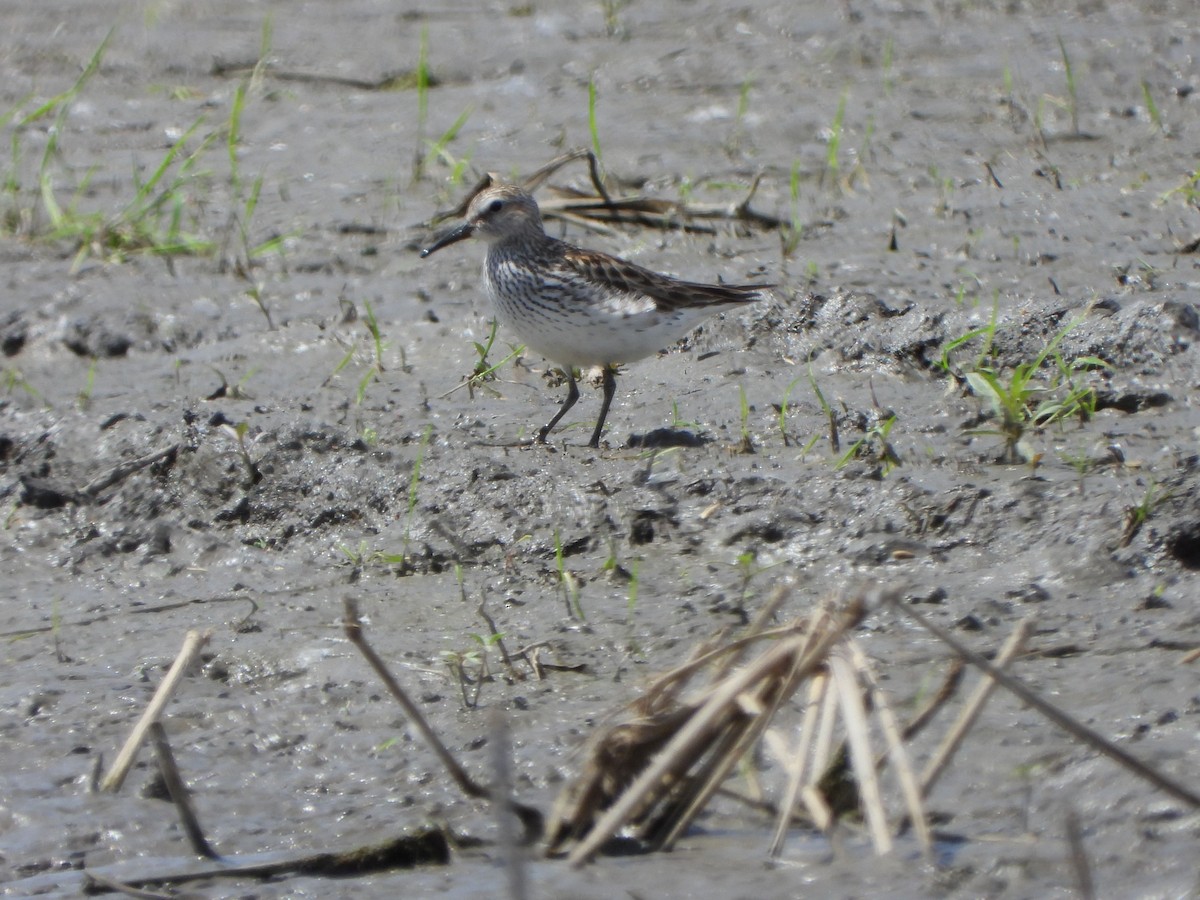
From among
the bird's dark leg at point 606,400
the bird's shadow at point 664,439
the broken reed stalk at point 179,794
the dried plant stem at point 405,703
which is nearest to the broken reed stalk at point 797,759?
the dried plant stem at point 405,703

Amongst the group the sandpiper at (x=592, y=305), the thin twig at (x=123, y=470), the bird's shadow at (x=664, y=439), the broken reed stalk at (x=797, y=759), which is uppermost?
the sandpiper at (x=592, y=305)

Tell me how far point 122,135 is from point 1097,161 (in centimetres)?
551

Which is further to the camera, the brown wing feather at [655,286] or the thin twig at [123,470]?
the brown wing feather at [655,286]

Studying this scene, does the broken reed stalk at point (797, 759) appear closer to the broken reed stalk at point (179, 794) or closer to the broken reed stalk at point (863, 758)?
the broken reed stalk at point (863, 758)

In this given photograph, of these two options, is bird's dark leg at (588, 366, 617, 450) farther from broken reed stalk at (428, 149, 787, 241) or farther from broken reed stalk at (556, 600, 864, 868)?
broken reed stalk at (556, 600, 864, 868)

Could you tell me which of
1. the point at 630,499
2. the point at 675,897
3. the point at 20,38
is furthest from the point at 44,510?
the point at 20,38

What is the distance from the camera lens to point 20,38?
11539 millimetres

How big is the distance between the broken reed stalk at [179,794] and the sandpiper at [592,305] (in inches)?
105

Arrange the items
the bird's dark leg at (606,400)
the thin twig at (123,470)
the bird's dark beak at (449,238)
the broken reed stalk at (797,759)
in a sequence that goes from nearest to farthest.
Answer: the broken reed stalk at (797,759), the thin twig at (123,470), the bird's dark leg at (606,400), the bird's dark beak at (449,238)

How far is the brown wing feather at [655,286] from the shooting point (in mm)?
6621

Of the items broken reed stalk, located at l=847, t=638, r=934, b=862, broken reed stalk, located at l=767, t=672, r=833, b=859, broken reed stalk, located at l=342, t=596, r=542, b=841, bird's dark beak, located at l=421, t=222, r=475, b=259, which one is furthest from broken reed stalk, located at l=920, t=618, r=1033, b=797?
bird's dark beak, located at l=421, t=222, r=475, b=259

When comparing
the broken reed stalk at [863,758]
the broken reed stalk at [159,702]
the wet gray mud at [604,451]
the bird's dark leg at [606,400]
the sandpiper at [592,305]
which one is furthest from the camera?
the sandpiper at [592,305]

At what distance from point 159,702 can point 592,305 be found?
3.22 metres

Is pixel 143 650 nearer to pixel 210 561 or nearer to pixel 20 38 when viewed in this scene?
pixel 210 561
